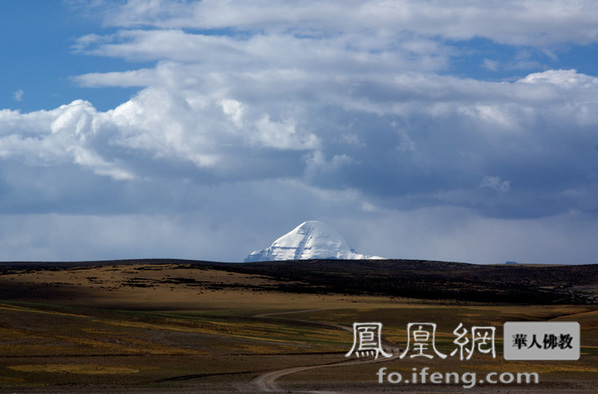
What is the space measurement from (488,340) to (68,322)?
41.8 m

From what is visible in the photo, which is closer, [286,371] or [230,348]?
[286,371]

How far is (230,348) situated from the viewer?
6712cm

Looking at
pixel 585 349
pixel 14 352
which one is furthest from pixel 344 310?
pixel 14 352

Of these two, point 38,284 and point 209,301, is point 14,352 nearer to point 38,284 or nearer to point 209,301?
point 209,301

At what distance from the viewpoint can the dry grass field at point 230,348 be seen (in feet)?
160

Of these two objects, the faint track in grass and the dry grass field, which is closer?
→ the faint track in grass

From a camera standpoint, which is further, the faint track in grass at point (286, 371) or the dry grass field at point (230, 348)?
the dry grass field at point (230, 348)

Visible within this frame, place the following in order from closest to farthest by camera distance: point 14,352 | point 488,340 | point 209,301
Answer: point 14,352
point 488,340
point 209,301

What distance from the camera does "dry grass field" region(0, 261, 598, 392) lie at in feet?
160

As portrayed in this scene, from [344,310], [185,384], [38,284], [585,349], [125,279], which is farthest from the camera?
[125,279]

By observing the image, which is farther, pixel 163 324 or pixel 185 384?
pixel 163 324

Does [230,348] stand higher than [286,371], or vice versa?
[230,348]

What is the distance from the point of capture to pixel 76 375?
49.7 metres

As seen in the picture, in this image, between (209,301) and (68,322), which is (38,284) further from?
(68,322)
